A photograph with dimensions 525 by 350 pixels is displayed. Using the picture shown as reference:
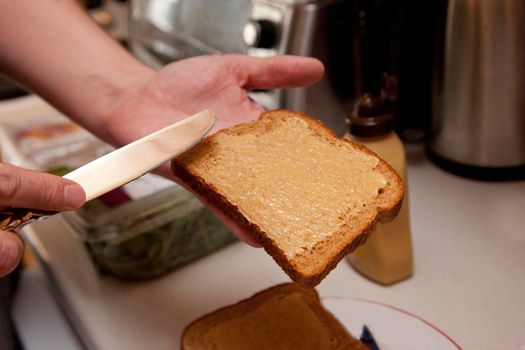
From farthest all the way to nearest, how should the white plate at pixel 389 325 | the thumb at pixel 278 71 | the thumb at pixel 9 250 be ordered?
the thumb at pixel 278 71 < the white plate at pixel 389 325 < the thumb at pixel 9 250

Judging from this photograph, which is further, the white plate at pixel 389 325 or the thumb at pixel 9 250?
the white plate at pixel 389 325

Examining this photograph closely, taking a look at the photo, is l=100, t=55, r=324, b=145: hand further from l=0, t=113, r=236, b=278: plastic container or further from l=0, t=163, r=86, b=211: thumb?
l=0, t=163, r=86, b=211: thumb

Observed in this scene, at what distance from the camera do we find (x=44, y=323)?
928 millimetres

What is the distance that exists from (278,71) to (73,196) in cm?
37

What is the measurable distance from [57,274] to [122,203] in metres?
0.17

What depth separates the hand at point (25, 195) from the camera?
56 cm

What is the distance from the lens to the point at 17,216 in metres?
0.60

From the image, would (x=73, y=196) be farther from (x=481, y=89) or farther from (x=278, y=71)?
(x=481, y=89)

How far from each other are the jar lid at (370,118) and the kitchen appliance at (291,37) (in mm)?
224

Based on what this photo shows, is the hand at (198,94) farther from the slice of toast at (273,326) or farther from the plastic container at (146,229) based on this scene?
the slice of toast at (273,326)

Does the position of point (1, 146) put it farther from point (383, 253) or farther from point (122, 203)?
point (383, 253)

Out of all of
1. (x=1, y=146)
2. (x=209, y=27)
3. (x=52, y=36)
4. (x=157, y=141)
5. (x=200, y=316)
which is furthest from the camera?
(x=1, y=146)

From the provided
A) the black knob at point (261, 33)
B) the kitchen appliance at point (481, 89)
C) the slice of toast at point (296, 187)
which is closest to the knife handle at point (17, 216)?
the slice of toast at point (296, 187)

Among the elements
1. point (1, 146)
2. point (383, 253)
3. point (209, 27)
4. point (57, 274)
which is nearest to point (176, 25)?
point (209, 27)
